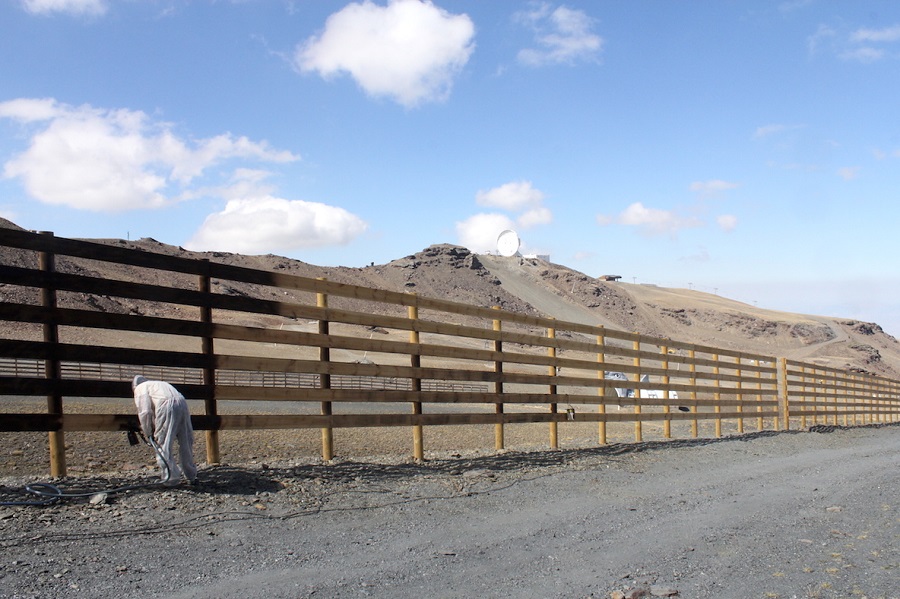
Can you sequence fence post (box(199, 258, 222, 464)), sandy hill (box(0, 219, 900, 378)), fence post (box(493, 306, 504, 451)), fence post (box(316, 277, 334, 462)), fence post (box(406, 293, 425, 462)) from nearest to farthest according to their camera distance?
fence post (box(199, 258, 222, 464)), fence post (box(316, 277, 334, 462)), fence post (box(406, 293, 425, 462)), fence post (box(493, 306, 504, 451)), sandy hill (box(0, 219, 900, 378))

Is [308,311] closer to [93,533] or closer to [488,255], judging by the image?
[93,533]

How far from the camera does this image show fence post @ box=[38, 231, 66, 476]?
538cm

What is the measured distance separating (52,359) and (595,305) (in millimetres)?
108991

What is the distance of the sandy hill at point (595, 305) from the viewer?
91.2 meters

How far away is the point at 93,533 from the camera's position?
4449 mm

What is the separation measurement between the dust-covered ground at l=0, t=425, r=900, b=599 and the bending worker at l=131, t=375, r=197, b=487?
21 cm

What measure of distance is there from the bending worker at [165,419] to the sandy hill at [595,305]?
246ft

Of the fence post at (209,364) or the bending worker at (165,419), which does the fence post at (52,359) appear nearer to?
Result: the bending worker at (165,419)

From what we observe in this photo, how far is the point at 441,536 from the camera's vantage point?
5199 millimetres

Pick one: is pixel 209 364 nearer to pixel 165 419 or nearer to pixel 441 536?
pixel 165 419

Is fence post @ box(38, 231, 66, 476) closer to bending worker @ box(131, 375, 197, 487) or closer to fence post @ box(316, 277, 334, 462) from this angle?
bending worker @ box(131, 375, 197, 487)

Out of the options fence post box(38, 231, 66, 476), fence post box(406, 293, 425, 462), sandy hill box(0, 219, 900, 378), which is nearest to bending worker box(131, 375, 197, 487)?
fence post box(38, 231, 66, 476)

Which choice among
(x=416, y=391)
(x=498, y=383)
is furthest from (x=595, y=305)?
(x=416, y=391)

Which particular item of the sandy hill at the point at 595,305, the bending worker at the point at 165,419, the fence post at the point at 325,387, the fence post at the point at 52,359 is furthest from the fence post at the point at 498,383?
the sandy hill at the point at 595,305
